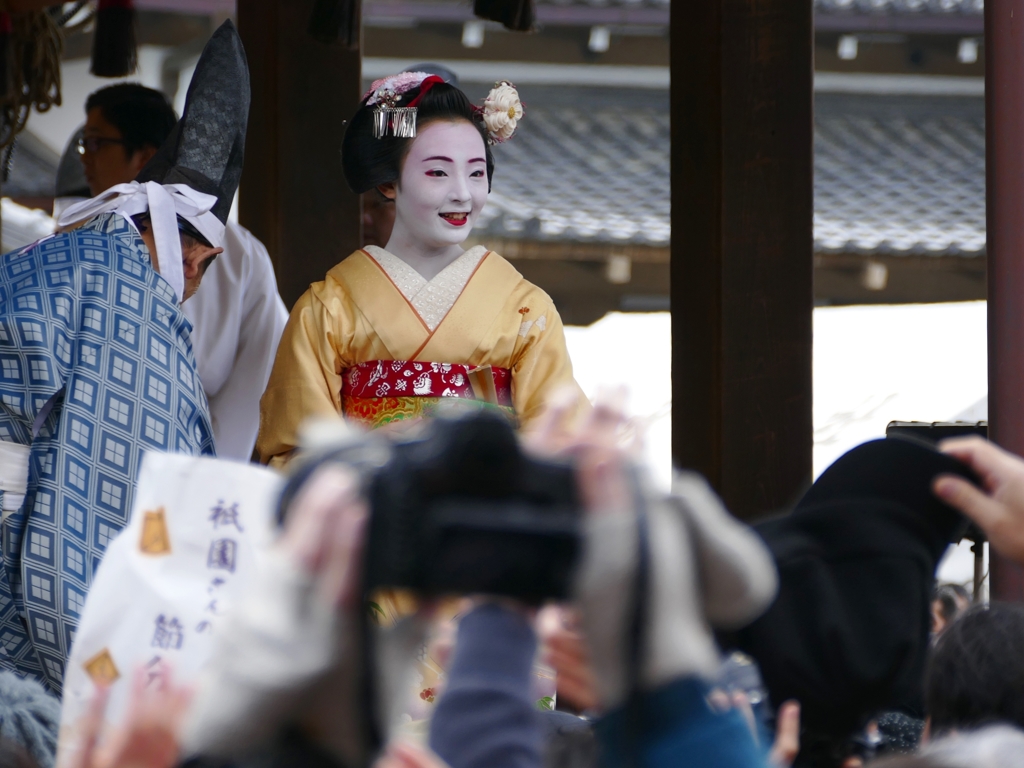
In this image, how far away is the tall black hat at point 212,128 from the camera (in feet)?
9.61

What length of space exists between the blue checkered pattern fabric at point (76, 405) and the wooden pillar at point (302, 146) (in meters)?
1.29

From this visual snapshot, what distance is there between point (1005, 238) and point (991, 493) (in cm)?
121

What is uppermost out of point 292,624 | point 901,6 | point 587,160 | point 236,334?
point 901,6

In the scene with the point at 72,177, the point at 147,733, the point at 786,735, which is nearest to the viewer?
the point at 147,733

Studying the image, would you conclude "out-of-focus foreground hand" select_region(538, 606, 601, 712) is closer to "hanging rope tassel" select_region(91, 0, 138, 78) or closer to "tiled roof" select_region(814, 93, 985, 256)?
"hanging rope tassel" select_region(91, 0, 138, 78)

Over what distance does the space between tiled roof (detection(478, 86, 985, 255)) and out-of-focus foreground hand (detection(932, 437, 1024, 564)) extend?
6.97m

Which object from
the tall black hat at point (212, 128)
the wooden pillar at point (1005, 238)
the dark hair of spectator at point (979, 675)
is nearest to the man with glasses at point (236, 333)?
the tall black hat at point (212, 128)

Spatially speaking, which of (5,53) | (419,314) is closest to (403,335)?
(419,314)

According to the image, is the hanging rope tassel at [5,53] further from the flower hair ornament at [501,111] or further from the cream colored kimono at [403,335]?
the flower hair ornament at [501,111]

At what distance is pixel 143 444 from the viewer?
260 cm

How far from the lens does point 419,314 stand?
314cm

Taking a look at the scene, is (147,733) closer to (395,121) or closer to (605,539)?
(605,539)

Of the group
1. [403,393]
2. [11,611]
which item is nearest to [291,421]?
[403,393]

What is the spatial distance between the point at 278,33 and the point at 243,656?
349 centimetres
